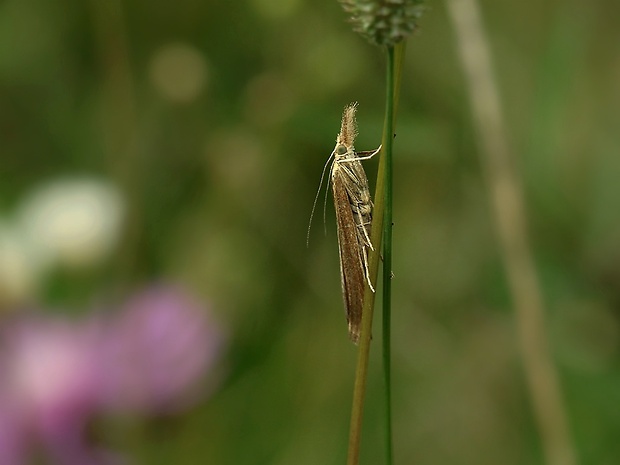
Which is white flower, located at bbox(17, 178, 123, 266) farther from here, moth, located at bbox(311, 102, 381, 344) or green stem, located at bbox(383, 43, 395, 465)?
green stem, located at bbox(383, 43, 395, 465)

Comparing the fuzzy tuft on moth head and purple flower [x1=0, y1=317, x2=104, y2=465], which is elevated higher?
the fuzzy tuft on moth head

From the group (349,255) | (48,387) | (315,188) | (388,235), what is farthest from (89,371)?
(315,188)

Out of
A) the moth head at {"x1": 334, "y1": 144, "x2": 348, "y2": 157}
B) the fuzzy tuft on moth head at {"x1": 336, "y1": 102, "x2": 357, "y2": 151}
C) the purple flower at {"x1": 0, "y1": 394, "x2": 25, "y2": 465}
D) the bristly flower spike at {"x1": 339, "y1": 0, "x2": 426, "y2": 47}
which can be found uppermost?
the moth head at {"x1": 334, "y1": 144, "x2": 348, "y2": 157}

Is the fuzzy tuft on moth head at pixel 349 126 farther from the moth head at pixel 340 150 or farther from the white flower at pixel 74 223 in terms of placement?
the white flower at pixel 74 223

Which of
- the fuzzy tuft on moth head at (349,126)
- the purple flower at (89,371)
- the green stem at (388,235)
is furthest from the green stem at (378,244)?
the purple flower at (89,371)

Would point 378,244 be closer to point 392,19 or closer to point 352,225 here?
point 392,19

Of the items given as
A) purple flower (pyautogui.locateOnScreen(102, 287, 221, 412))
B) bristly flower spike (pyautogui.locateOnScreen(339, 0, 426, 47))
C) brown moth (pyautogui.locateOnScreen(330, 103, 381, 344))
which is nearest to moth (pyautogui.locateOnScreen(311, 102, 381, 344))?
brown moth (pyautogui.locateOnScreen(330, 103, 381, 344))

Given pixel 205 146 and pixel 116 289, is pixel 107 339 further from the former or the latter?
pixel 205 146
